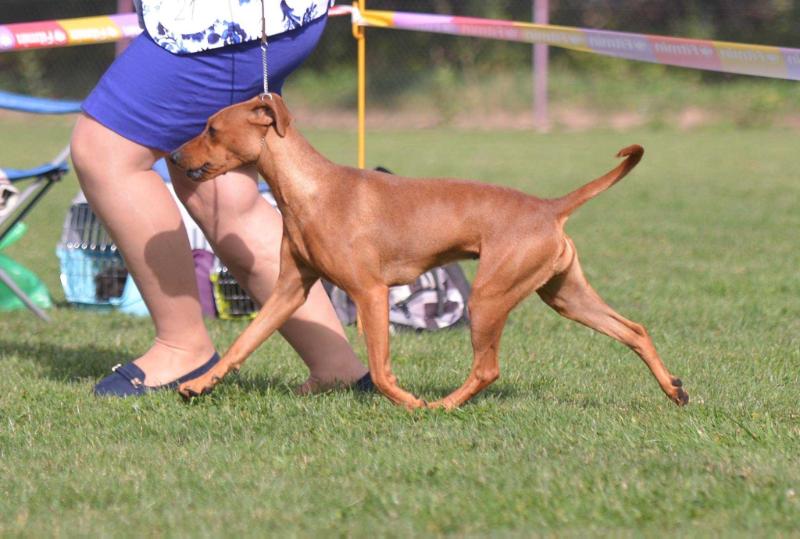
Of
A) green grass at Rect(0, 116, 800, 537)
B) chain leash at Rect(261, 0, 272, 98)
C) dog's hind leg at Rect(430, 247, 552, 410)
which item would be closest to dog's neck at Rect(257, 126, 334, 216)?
chain leash at Rect(261, 0, 272, 98)

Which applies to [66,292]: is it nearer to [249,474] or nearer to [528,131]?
[249,474]

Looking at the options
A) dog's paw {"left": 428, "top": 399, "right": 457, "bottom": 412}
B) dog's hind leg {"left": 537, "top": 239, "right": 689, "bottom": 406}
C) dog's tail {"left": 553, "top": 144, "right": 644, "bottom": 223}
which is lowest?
dog's paw {"left": 428, "top": 399, "right": 457, "bottom": 412}

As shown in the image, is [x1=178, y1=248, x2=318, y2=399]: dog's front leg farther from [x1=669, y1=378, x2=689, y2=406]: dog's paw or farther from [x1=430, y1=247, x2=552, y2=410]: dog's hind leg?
[x1=669, y1=378, x2=689, y2=406]: dog's paw

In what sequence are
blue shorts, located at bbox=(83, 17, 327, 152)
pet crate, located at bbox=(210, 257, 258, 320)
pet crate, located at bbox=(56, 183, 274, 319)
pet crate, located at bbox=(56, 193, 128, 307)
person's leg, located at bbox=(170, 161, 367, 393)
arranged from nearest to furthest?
blue shorts, located at bbox=(83, 17, 327, 152) < person's leg, located at bbox=(170, 161, 367, 393) < pet crate, located at bbox=(210, 257, 258, 320) < pet crate, located at bbox=(56, 183, 274, 319) < pet crate, located at bbox=(56, 193, 128, 307)

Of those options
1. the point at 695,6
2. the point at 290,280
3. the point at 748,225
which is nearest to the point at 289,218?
the point at 290,280

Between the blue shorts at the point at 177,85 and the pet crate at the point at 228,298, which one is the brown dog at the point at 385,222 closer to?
the blue shorts at the point at 177,85

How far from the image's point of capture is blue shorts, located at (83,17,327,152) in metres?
4.14

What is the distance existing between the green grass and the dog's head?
81 centimetres

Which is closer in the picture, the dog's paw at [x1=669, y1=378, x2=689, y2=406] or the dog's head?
the dog's head

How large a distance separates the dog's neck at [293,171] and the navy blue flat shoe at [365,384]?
793mm

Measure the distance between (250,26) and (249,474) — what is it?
4.74 feet

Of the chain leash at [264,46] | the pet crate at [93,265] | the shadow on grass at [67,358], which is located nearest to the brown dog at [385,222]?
the chain leash at [264,46]

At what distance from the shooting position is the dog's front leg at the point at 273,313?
14.0 ft

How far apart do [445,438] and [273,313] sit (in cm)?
78
